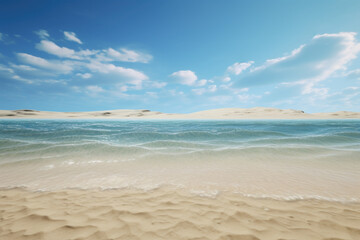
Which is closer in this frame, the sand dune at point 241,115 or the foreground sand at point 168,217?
the foreground sand at point 168,217

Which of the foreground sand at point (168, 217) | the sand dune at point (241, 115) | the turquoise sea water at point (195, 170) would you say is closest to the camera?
the foreground sand at point (168, 217)

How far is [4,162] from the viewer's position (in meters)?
6.82

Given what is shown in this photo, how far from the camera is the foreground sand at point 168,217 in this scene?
246cm

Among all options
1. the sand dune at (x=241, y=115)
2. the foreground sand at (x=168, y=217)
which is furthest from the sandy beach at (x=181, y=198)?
the sand dune at (x=241, y=115)

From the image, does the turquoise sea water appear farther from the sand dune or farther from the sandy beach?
the sand dune

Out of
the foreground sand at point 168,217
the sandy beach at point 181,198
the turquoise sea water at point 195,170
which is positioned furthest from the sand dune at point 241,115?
the foreground sand at point 168,217

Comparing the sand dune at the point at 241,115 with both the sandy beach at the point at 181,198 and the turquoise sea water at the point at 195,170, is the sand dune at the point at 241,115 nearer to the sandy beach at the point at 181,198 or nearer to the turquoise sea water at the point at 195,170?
the turquoise sea water at the point at 195,170

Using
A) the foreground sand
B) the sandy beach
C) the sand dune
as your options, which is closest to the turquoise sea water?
the sandy beach

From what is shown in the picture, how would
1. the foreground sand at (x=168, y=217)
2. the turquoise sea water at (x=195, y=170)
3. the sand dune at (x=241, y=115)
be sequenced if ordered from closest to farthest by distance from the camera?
the foreground sand at (x=168, y=217) < the turquoise sea water at (x=195, y=170) < the sand dune at (x=241, y=115)

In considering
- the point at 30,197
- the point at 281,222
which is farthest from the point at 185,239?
the point at 30,197

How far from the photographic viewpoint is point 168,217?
2891mm

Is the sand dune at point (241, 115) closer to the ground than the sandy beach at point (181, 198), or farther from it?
farther from it

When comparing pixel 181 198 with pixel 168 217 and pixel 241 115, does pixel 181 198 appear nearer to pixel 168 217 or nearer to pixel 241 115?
pixel 168 217

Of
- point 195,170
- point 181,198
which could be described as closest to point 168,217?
point 181,198
